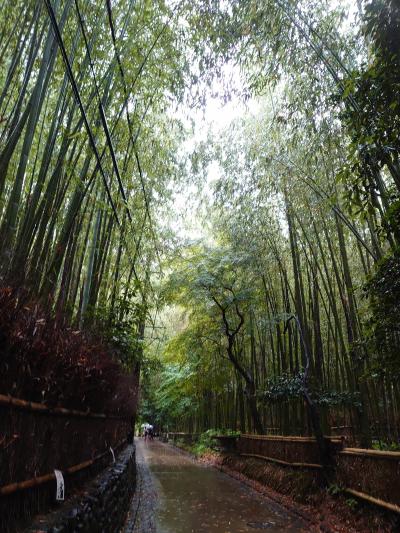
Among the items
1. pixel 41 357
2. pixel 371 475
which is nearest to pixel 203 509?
pixel 371 475

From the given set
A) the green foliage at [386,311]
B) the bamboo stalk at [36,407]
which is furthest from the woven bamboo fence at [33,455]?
the green foliage at [386,311]

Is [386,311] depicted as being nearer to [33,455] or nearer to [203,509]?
[33,455]

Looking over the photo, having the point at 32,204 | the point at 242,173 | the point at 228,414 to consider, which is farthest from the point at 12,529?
the point at 228,414

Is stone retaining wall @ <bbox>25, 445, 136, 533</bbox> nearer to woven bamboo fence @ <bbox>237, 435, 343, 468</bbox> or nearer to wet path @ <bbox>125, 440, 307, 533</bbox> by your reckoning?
wet path @ <bbox>125, 440, 307, 533</bbox>

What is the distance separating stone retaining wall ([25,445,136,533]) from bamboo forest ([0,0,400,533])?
0.05 meters

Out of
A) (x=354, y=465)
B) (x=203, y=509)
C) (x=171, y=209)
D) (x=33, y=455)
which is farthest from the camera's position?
(x=171, y=209)

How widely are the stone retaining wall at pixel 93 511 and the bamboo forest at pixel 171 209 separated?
0.16 ft

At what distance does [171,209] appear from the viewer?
28.2 ft

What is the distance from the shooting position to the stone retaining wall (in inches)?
76.4

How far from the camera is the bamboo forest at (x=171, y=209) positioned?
230cm

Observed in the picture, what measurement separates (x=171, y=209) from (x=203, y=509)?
5.60 meters

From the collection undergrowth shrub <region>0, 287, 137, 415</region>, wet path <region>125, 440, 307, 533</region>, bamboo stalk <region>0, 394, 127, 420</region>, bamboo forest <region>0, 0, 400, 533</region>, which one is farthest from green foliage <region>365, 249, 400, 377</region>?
wet path <region>125, 440, 307, 533</region>

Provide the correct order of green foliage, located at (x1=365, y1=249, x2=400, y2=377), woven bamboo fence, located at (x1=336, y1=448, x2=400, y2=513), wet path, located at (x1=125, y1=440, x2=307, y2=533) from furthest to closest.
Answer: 1. wet path, located at (x1=125, y1=440, x2=307, y2=533)
2. woven bamboo fence, located at (x1=336, y1=448, x2=400, y2=513)
3. green foliage, located at (x1=365, y1=249, x2=400, y2=377)

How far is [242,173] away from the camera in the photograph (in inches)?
273
